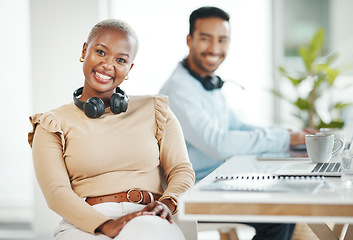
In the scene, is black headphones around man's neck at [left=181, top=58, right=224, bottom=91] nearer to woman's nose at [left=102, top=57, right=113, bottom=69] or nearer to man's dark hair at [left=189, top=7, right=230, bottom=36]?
man's dark hair at [left=189, top=7, right=230, bottom=36]

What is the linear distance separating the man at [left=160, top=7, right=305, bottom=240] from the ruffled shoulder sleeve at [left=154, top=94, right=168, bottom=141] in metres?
0.43

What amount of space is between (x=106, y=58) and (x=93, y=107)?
17cm

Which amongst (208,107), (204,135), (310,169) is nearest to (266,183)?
(310,169)

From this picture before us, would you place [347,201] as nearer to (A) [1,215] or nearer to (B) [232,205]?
(B) [232,205]

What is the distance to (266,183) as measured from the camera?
1.17 meters

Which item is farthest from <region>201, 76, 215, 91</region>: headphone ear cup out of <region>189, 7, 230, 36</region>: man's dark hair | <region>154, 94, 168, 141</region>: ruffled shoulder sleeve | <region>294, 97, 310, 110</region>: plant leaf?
<region>294, 97, 310, 110</region>: plant leaf

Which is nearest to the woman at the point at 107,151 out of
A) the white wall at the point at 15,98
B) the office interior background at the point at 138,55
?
the office interior background at the point at 138,55

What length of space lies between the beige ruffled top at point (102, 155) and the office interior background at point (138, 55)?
5.94 ft

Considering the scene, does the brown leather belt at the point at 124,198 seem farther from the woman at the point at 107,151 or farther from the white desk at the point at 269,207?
the white desk at the point at 269,207

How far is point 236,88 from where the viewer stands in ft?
12.7

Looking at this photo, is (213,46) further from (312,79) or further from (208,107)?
(312,79)

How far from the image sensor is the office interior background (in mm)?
3346

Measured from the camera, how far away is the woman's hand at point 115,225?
1.31m

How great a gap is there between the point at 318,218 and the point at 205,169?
45.5 inches
